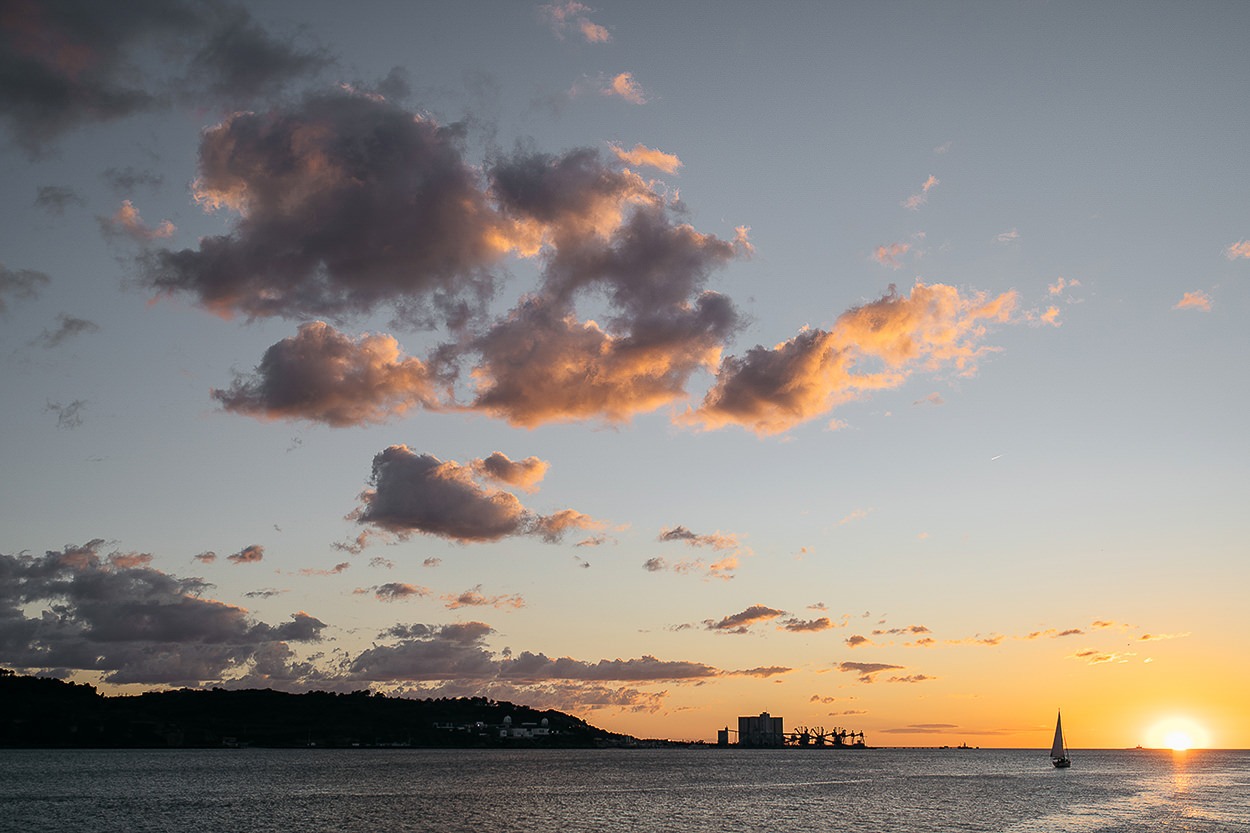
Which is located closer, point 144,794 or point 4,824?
point 4,824

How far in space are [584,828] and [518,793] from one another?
65.2 metres

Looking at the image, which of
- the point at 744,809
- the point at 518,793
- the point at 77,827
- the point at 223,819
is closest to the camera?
the point at 77,827

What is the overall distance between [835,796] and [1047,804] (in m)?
39.5

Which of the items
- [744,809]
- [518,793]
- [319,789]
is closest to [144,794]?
[319,789]

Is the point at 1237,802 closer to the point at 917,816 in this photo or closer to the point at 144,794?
the point at 917,816

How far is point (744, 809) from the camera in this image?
16000 cm

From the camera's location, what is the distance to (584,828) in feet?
418

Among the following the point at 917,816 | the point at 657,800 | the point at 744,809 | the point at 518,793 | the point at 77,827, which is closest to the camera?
the point at 77,827

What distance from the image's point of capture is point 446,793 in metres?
188

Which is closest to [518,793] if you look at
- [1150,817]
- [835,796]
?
[835,796]

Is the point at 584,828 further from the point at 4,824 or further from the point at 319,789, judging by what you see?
the point at 319,789

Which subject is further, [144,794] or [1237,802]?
[1237,802]

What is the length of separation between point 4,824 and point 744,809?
106 m

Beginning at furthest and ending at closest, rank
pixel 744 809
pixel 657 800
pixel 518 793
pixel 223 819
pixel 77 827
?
pixel 518 793
pixel 657 800
pixel 744 809
pixel 223 819
pixel 77 827
